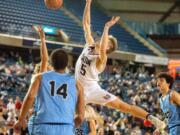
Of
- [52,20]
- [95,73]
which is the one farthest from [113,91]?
[95,73]

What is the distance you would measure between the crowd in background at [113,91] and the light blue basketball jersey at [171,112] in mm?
4318

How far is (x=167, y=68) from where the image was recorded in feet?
83.4

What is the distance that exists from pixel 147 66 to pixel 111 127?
11573 mm

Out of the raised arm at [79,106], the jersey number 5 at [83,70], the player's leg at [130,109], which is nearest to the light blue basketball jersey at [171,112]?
the player's leg at [130,109]

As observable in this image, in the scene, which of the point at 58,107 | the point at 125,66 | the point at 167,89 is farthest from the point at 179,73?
the point at 58,107

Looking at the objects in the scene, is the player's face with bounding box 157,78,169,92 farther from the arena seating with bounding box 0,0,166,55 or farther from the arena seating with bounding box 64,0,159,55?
the arena seating with bounding box 64,0,159,55

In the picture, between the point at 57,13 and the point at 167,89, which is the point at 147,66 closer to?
the point at 57,13

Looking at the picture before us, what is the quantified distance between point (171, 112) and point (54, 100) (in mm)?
2653

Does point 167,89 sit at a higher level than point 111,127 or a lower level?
higher

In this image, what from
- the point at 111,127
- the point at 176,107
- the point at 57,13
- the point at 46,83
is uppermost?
the point at 57,13

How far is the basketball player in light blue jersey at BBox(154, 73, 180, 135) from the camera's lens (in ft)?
21.5

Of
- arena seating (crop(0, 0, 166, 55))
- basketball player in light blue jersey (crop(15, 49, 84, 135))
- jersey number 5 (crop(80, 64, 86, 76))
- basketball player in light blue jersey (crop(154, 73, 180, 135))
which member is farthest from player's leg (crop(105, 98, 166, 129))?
arena seating (crop(0, 0, 166, 55))

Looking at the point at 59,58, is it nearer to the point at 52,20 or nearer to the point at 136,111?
the point at 136,111

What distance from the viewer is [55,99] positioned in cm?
448
